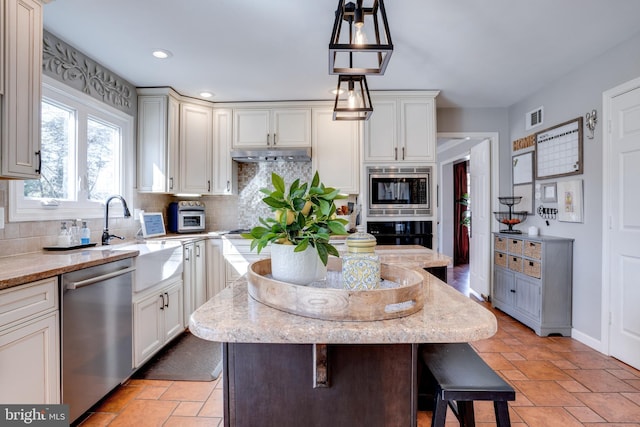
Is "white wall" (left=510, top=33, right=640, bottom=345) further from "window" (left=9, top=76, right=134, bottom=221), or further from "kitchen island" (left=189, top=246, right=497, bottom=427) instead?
"window" (left=9, top=76, right=134, bottom=221)

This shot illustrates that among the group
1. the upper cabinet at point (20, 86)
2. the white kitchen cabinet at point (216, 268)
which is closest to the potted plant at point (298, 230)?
the upper cabinet at point (20, 86)

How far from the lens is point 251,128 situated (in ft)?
13.0

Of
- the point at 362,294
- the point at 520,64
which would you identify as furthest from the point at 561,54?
the point at 362,294

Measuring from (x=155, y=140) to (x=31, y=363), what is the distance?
2.47m

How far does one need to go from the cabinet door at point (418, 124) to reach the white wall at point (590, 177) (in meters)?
1.20

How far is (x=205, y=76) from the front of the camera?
10.7 feet

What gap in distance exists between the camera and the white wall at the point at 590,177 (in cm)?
271

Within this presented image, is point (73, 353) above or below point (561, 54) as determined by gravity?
below

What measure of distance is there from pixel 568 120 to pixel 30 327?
4240 millimetres

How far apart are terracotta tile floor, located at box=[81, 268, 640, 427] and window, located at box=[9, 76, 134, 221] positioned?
1379mm

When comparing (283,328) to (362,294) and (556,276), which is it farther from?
(556,276)

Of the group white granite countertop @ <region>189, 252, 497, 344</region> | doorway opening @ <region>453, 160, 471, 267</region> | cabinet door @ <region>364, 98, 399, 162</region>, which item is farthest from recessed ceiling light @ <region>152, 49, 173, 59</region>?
doorway opening @ <region>453, 160, 471, 267</region>

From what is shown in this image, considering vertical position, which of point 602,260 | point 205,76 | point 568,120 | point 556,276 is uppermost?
point 205,76

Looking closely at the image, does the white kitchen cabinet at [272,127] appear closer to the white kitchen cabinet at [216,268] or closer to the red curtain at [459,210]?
the white kitchen cabinet at [216,268]
